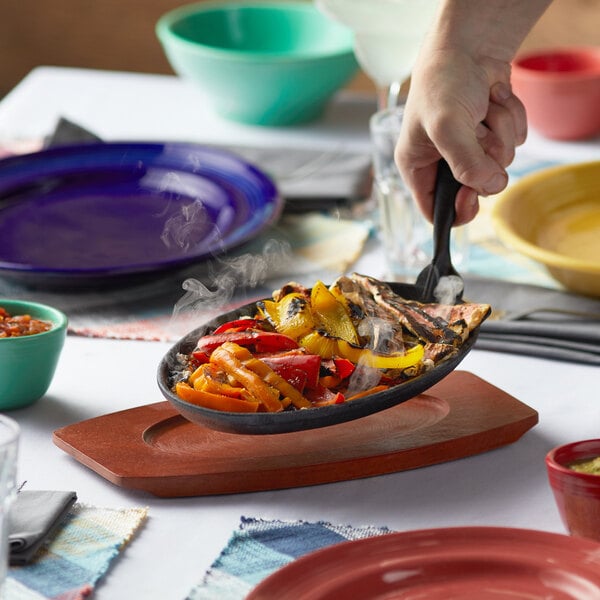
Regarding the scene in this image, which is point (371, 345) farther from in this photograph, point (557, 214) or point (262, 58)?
point (262, 58)

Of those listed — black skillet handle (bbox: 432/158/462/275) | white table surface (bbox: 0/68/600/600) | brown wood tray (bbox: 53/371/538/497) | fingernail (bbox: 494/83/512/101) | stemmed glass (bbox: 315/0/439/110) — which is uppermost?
stemmed glass (bbox: 315/0/439/110)

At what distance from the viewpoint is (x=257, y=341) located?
3.86 ft

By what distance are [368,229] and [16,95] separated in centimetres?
112

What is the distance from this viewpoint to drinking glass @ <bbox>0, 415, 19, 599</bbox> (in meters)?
0.81

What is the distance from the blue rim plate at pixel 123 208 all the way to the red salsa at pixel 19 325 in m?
0.25

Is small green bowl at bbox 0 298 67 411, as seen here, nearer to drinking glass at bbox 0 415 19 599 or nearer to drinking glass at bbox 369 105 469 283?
drinking glass at bbox 0 415 19 599

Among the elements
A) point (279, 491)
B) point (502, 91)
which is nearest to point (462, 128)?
point (502, 91)

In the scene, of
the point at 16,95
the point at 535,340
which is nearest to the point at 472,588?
the point at 535,340

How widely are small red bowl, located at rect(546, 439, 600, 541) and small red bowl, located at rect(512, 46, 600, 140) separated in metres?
1.29

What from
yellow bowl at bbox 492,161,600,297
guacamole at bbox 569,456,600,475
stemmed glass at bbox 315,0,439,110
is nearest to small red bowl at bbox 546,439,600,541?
guacamole at bbox 569,456,600,475

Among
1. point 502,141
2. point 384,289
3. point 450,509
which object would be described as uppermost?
point 502,141

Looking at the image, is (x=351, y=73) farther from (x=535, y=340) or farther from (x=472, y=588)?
(x=472, y=588)

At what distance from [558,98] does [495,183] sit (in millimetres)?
853

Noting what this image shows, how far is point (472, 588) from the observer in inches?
33.7
